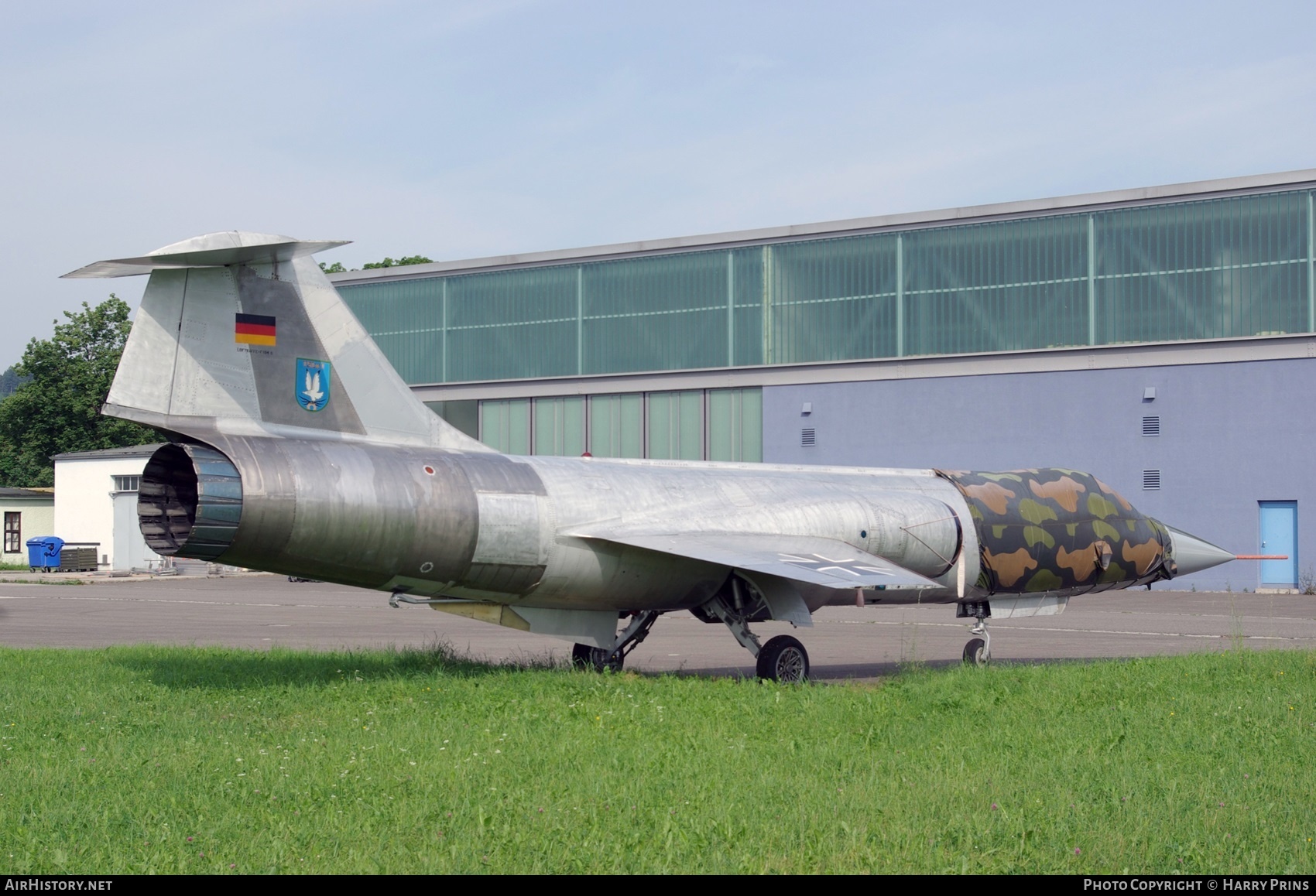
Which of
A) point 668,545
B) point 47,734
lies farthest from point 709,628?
point 47,734

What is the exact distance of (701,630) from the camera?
76.0 ft

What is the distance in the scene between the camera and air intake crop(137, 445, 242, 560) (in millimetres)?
10461

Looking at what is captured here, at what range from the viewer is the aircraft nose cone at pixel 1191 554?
17.5 m

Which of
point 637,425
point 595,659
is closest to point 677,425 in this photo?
point 637,425

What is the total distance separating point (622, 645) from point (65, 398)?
59.7 m

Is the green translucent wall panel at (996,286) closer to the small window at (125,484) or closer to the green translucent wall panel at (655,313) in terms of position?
the green translucent wall panel at (655,313)

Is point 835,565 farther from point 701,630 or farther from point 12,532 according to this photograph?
point 12,532

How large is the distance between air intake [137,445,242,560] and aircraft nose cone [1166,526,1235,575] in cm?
1281

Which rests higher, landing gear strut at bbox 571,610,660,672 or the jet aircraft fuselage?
the jet aircraft fuselage

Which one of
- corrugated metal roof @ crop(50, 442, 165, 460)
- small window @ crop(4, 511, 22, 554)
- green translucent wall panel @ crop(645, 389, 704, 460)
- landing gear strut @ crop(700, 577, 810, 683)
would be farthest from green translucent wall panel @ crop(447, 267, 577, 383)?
landing gear strut @ crop(700, 577, 810, 683)

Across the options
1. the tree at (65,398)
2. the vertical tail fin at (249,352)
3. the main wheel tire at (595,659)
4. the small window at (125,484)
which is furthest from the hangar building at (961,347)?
the tree at (65,398)

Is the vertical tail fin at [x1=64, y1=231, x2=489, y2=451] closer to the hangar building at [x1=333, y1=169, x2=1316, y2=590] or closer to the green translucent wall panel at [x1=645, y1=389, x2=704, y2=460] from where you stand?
the hangar building at [x1=333, y1=169, x2=1316, y2=590]

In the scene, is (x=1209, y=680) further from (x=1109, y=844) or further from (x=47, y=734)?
(x=47, y=734)
